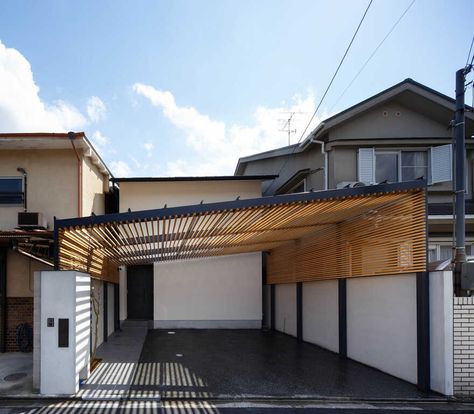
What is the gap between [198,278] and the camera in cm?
1260

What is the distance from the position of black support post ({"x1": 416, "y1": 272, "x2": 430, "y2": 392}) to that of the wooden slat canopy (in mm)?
313

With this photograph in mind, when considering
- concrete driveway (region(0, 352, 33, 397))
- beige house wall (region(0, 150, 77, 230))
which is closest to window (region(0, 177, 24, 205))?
beige house wall (region(0, 150, 77, 230))

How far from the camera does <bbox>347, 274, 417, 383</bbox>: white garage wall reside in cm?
643

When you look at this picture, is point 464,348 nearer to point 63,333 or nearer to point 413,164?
point 413,164

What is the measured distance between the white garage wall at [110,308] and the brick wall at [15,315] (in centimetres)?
221

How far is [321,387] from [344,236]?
3331mm

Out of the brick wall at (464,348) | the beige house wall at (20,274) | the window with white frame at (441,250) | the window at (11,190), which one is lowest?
the brick wall at (464,348)

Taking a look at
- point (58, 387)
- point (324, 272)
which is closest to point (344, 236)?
point (324, 272)

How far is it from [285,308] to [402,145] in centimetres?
606

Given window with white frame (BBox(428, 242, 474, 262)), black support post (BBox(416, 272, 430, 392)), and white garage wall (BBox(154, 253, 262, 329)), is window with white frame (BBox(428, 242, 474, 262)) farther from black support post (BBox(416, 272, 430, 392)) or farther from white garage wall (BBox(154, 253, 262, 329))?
white garage wall (BBox(154, 253, 262, 329))

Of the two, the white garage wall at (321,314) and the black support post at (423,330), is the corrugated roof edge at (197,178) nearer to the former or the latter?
the white garage wall at (321,314)

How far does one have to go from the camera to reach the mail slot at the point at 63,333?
19.2 ft

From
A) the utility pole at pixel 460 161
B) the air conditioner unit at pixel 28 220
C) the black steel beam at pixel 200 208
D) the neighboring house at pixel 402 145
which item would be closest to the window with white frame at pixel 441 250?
the neighboring house at pixel 402 145

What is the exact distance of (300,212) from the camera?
6.56 m
